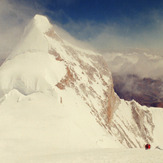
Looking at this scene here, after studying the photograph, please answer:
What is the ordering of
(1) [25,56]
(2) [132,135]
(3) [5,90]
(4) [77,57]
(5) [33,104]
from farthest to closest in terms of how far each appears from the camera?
1. (2) [132,135]
2. (4) [77,57]
3. (1) [25,56]
4. (3) [5,90]
5. (5) [33,104]

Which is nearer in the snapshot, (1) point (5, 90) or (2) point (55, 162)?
(2) point (55, 162)

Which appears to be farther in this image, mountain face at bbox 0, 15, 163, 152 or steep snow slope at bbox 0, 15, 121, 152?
mountain face at bbox 0, 15, 163, 152

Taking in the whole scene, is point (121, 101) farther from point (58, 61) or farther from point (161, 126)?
point (58, 61)

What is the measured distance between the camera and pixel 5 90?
151ft

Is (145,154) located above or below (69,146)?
below

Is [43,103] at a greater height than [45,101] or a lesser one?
lesser

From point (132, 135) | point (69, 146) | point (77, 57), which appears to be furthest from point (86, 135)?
point (132, 135)

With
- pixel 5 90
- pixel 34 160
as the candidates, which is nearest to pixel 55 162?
pixel 34 160

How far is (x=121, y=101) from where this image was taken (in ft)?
401

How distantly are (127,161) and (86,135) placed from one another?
1822cm

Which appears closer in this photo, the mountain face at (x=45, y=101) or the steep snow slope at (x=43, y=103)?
the steep snow slope at (x=43, y=103)

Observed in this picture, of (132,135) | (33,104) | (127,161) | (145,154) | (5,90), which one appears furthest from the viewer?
(132,135)

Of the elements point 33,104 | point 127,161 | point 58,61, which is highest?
point 58,61

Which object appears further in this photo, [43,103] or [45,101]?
[45,101]
